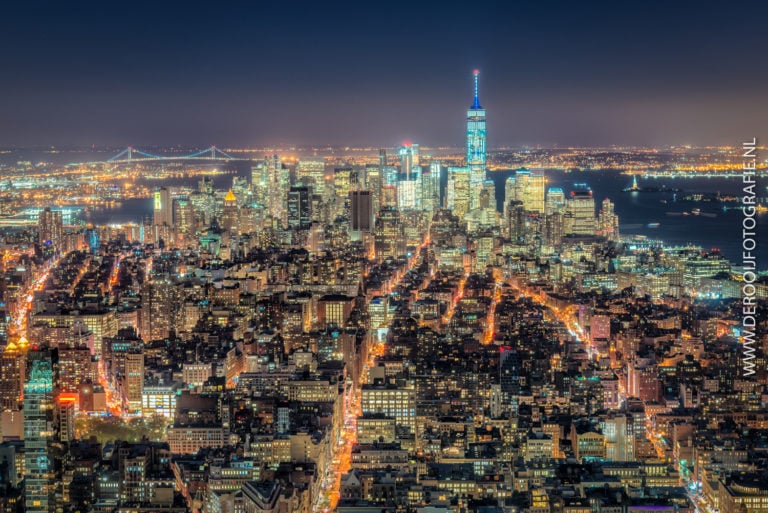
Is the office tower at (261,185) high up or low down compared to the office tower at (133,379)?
up

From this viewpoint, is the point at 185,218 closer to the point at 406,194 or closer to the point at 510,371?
the point at 406,194

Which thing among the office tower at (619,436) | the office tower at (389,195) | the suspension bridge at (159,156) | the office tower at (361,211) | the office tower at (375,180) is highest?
the suspension bridge at (159,156)

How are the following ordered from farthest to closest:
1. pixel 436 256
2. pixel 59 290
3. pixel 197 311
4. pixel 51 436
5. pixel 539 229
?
pixel 539 229 → pixel 436 256 → pixel 59 290 → pixel 197 311 → pixel 51 436

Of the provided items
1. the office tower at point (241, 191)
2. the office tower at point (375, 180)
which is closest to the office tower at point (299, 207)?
the office tower at point (241, 191)

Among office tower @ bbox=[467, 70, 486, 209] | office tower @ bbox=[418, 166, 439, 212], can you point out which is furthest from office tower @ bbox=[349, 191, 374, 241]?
office tower @ bbox=[467, 70, 486, 209]

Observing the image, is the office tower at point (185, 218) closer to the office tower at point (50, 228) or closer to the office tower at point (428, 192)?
the office tower at point (50, 228)

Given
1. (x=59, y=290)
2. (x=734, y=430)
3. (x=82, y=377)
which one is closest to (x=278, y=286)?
(x=59, y=290)

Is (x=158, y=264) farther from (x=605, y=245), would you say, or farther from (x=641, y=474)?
(x=641, y=474)
